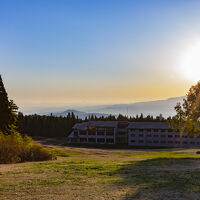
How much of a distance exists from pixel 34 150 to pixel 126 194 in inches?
919

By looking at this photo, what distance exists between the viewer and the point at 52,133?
355 feet

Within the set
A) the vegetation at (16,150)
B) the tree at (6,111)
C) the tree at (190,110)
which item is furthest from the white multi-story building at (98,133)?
the tree at (190,110)

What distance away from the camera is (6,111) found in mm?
42312

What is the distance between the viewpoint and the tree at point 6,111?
41281 mm

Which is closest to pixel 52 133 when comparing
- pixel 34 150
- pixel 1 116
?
pixel 1 116

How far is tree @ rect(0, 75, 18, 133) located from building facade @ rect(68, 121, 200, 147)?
148 ft

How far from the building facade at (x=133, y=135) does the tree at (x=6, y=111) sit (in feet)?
148

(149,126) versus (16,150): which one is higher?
(149,126)

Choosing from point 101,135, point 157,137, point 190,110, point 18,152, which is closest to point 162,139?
point 157,137

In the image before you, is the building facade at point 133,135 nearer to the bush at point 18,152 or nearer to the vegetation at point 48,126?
the vegetation at point 48,126

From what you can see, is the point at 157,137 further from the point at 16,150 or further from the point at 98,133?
the point at 16,150

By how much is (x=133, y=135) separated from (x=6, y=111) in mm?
52063

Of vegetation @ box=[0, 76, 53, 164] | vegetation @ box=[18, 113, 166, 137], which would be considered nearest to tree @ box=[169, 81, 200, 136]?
vegetation @ box=[0, 76, 53, 164]

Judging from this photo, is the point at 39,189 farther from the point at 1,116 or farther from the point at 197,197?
the point at 1,116
